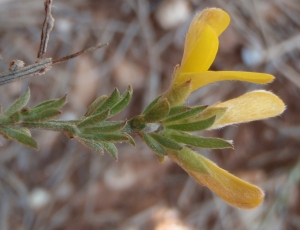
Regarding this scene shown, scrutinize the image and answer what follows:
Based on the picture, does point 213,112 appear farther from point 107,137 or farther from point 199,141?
point 107,137

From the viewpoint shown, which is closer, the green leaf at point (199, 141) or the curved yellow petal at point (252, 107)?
the green leaf at point (199, 141)

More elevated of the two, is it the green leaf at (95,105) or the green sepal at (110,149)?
the green leaf at (95,105)

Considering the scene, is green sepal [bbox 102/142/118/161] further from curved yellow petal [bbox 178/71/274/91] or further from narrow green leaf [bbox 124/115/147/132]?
curved yellow petal [bbox 178/71/274/91]

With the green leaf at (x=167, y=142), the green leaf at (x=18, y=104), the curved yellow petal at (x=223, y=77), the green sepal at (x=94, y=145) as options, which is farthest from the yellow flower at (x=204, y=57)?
the green leaf at (x=18, y=104)

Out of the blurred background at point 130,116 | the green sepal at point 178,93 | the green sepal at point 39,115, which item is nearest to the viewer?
the green sepal at point 39,115

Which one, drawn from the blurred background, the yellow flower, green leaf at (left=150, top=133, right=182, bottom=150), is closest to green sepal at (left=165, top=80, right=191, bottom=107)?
the yellow flower

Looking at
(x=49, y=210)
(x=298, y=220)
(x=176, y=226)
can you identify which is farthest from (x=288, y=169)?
(x=49, y=210)

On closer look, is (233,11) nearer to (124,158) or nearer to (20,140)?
(124,158)

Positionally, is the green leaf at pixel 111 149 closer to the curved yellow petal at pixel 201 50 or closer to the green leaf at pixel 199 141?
the green leaf at pixel 199 141
